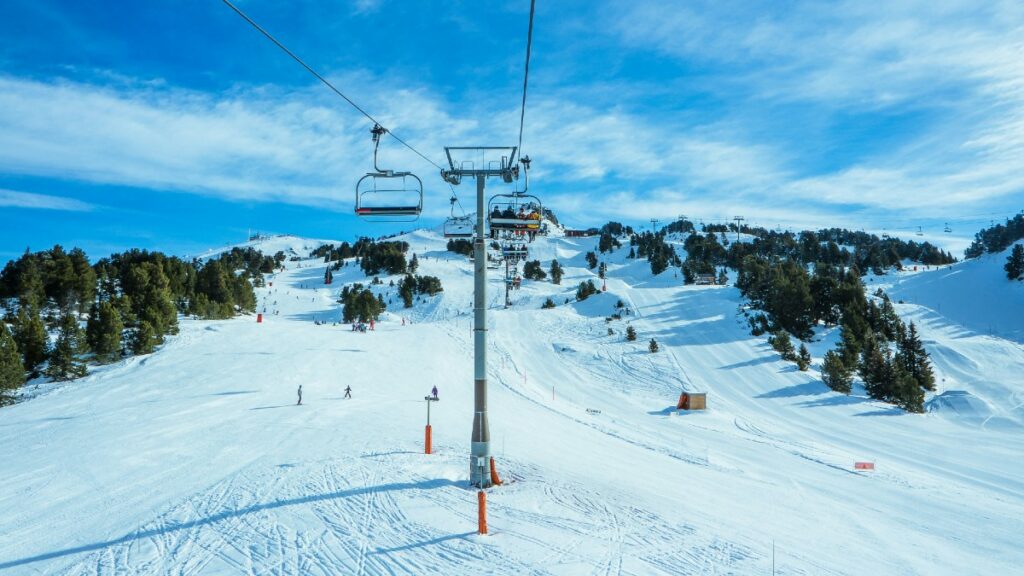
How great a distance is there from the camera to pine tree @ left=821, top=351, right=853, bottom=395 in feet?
123

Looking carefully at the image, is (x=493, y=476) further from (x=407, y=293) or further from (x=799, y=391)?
(x=407, y=293)

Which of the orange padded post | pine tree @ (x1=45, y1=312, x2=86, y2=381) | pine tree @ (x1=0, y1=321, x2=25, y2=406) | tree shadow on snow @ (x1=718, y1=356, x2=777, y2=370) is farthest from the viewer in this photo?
tree shadow on snow @ (x1=718, y1=356, x2=777, y2=370)

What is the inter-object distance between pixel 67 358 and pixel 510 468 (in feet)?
134

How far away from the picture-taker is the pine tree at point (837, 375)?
123 feet

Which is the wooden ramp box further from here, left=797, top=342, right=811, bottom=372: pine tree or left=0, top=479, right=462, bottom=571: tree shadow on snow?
left=0, top=479, right=462, bottom=571: tree shadow on snow

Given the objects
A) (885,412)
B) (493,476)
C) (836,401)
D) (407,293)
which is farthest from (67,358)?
(885,412)

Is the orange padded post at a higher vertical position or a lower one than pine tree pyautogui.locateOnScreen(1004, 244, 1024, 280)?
lower

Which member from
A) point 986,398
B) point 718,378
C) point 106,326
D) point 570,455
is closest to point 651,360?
point 718,378

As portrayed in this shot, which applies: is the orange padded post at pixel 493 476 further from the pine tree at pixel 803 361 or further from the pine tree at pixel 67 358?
the pine tree at pixel 67 358

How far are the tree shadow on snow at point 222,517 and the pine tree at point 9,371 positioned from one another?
36.3m

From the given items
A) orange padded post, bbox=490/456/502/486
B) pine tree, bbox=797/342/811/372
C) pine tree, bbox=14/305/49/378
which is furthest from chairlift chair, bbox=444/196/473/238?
pine tree, bbox=14/305/49/378

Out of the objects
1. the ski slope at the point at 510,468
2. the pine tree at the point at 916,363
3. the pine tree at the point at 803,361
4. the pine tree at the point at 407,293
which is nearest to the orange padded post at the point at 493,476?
the ski slope at the point at 510,468

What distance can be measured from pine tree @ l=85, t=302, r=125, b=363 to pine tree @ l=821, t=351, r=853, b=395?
5640cm

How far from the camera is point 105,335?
40.7 meters
